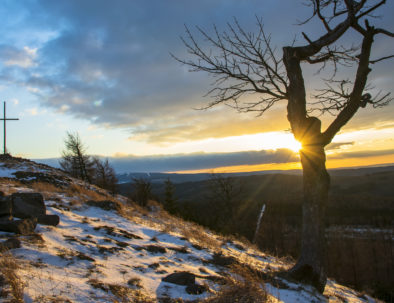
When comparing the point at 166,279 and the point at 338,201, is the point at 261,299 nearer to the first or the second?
A: the point at 166,279

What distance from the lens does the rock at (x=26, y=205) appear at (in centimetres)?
589

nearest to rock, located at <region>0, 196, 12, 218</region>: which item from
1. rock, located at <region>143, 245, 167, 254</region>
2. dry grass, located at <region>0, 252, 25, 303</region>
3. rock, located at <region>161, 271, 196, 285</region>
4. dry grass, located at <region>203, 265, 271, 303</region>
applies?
dry grass, located at <region>0, 252, 25, 303</region>

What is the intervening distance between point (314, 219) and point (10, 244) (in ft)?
18.7

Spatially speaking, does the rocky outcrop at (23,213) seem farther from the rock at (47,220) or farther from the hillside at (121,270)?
the hillside at (121,270)

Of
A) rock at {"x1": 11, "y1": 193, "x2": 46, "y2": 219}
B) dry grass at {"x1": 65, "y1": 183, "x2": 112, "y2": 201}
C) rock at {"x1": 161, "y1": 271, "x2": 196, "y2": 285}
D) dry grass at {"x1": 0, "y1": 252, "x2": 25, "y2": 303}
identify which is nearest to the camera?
dry grass at {"x1": 0, "y1": 252, "x2": 25, "y2": 303}

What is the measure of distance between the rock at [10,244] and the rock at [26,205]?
1582mm

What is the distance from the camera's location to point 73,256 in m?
4.61

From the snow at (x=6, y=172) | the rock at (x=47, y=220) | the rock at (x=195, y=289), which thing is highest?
the snow at (x=6, y=172)

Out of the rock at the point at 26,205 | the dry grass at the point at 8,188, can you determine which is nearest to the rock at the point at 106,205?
the dry grass at the point at 8,188

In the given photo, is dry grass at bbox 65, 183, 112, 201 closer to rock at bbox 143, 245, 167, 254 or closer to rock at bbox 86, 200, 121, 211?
rock at bbox 86, 200, 121, 211

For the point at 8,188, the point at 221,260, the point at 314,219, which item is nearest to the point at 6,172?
the point at 8,188

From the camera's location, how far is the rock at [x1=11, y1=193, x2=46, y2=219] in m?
5.89

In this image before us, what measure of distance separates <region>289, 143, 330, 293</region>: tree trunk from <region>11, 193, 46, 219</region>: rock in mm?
5792

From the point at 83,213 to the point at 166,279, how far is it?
5600mm
